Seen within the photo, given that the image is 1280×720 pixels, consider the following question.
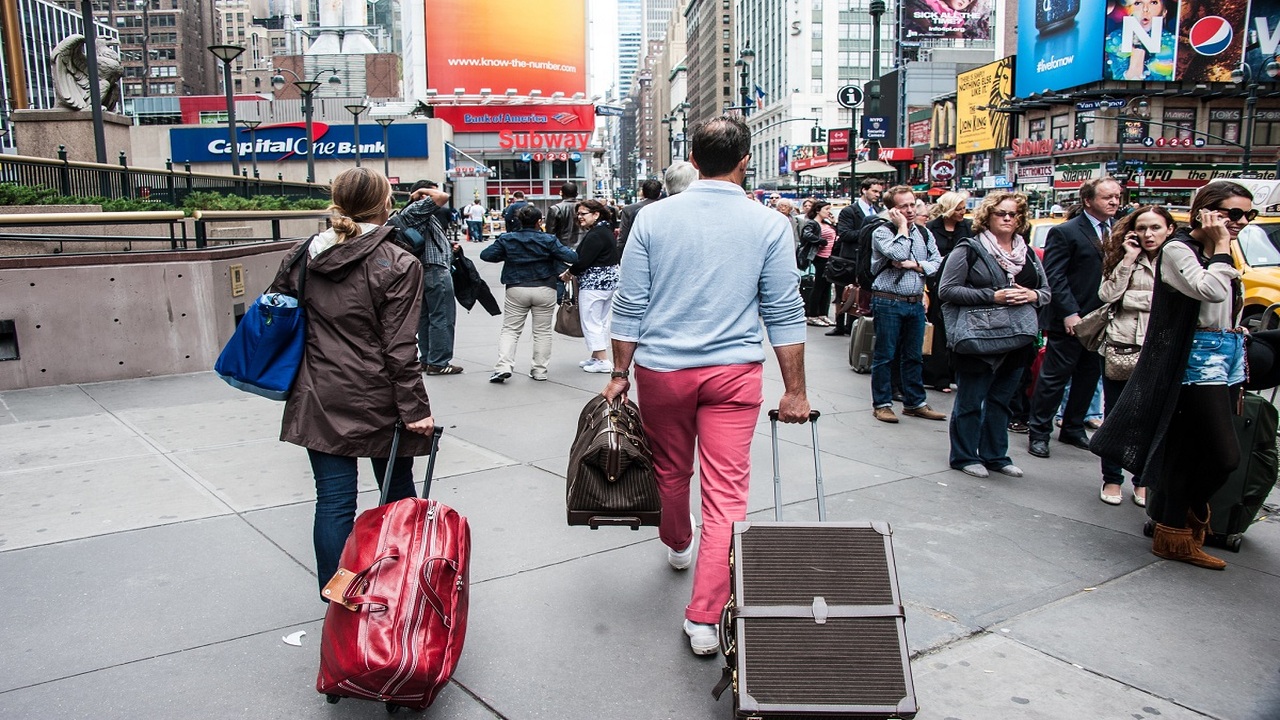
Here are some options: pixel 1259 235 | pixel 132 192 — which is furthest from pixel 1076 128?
pixel 132 192

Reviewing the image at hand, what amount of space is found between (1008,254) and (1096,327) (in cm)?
73

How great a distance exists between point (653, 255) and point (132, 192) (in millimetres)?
12383

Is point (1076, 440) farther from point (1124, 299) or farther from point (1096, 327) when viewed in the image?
point (1124, 299)

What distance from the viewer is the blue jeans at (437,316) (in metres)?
9.41

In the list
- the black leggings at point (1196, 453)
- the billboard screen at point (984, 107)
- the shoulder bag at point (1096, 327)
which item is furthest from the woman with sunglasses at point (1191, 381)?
the billboard screen at point (984, 107)

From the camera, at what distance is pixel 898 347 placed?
317 inches

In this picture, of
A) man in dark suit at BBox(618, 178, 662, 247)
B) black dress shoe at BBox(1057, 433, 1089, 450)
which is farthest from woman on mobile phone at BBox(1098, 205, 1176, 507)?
man in dark suit at BBox(618, 178, 662, 247)

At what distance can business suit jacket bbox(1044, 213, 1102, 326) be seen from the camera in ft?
22.2

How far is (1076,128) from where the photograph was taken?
57125 mm

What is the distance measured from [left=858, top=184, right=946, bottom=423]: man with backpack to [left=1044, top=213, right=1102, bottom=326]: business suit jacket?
1.08m

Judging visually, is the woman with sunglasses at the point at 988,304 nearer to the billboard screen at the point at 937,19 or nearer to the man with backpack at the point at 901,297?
the man with backpack at the point at 901,297

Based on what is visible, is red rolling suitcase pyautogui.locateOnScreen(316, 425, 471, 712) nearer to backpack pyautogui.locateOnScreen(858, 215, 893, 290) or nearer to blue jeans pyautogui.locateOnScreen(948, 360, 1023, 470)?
blue jeans pyautogui.locateOnScreen(948, 360, 1023, 470)

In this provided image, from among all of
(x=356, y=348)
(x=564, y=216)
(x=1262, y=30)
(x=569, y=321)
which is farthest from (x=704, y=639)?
(x=1262, y=30)

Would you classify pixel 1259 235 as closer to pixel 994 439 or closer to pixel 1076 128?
pixel 994 439
